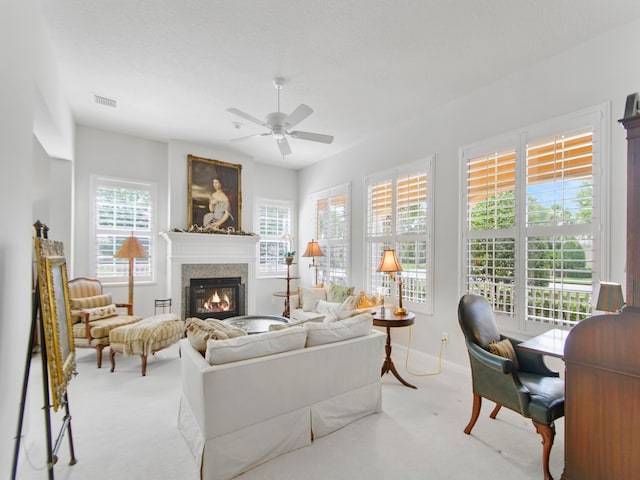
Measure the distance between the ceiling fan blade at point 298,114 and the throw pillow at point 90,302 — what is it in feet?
11.2

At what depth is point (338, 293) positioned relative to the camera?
16.4ft

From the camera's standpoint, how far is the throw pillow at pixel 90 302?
3963 millimetres

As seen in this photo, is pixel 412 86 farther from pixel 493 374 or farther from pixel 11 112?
pixel 11 112

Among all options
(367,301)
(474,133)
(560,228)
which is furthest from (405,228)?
(560,228)

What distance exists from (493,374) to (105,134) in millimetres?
→ 5869

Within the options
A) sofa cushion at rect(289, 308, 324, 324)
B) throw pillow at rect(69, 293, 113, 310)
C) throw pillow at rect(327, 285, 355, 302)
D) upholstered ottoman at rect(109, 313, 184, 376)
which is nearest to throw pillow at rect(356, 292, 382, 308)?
throw pillow at rect(327, 285, 355, 302)

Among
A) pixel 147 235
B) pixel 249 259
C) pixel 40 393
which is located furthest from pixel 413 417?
pixel 147 235

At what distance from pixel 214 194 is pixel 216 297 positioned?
1837 millimetres

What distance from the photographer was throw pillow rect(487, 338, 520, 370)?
7.69 feet

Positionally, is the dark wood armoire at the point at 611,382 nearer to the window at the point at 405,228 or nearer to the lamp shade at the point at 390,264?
the lamp shade at the point at 390,264

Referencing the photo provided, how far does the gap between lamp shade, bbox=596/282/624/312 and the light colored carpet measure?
108 cm

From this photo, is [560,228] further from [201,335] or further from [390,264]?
[201,335]

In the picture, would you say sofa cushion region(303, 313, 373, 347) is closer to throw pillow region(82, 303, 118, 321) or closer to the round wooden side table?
the round wooden side table

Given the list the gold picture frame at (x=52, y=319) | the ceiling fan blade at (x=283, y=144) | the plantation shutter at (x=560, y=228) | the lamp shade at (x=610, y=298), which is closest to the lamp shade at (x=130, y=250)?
the ceiling fan blade at (x=283, y=144)
